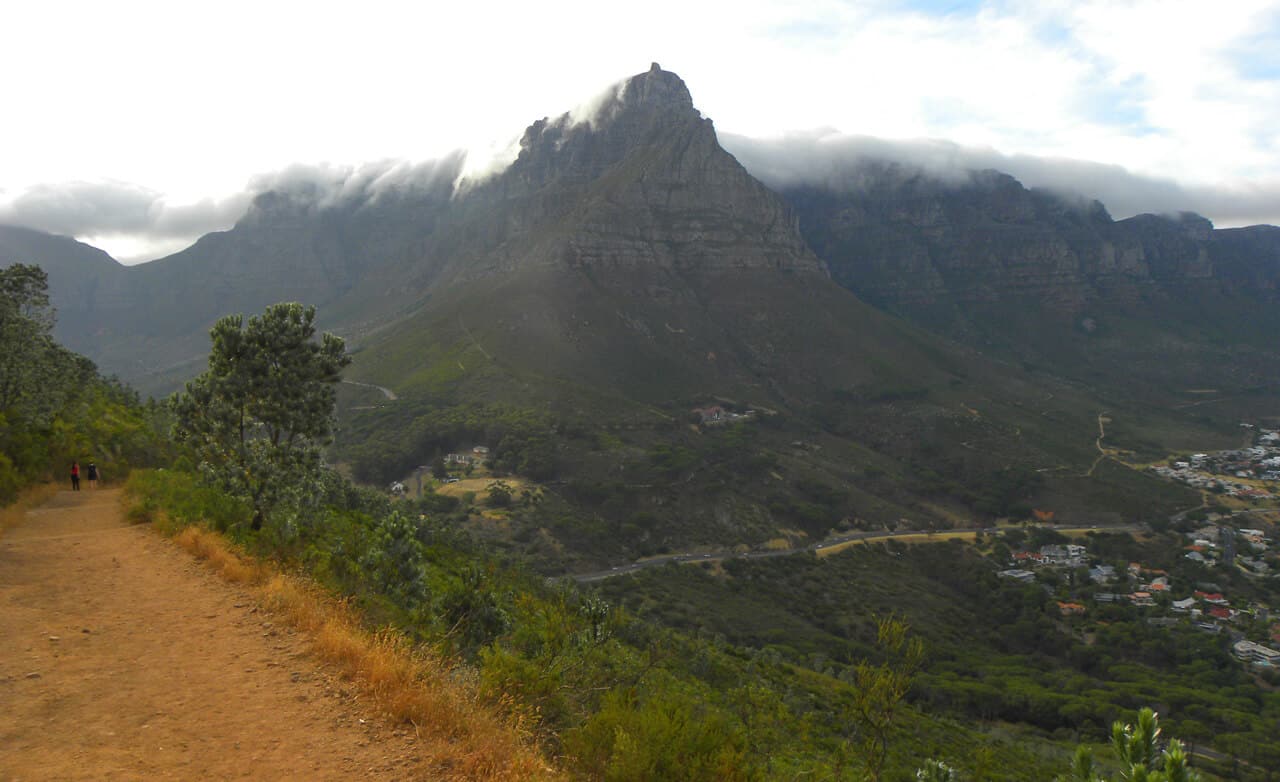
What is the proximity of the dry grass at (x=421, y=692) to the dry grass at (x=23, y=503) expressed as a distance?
11.0m

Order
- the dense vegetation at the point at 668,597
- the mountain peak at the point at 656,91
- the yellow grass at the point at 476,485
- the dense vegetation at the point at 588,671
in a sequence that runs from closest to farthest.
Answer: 1. the dense vegetation at the point at 588,671
2. the dense vegetation at the point at 668,597
3. the yellow grass at the point at 476,485
4. the mountain peak at the point at 656,91

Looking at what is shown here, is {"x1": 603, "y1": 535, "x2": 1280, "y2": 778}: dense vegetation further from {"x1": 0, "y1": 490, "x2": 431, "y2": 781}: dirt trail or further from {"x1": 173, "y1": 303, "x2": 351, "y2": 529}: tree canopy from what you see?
{"x1": 0, "y1": 490, "x2": 431, "y2": 781}: dirt trail

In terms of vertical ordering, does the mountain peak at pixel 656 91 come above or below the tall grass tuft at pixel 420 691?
above

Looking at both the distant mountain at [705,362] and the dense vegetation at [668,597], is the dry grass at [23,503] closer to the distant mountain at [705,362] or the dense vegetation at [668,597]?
the dense vegetation at [668,597]

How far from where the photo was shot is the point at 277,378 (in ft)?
51.4

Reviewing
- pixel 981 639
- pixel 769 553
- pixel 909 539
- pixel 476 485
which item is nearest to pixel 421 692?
pixel 981 639

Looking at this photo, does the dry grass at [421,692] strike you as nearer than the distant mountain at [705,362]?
Yes

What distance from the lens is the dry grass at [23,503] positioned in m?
15.4

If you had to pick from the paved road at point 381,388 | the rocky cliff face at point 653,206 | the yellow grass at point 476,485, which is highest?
the rocky cliff face at point 653,206

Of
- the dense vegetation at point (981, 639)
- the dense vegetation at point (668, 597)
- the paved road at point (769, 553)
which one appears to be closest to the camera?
the dense vegetation at point (668, 597)

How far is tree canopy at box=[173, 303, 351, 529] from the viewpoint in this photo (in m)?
15.5

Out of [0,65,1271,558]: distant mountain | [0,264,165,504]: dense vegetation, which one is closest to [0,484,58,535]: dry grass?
[0,264,165,504]: dense vegetation

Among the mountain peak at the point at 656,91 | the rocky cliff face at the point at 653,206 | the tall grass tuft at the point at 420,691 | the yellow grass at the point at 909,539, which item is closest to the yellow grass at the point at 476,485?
the yellow grass at the point at 909,539

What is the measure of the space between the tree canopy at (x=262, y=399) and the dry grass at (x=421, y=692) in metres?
6.81
